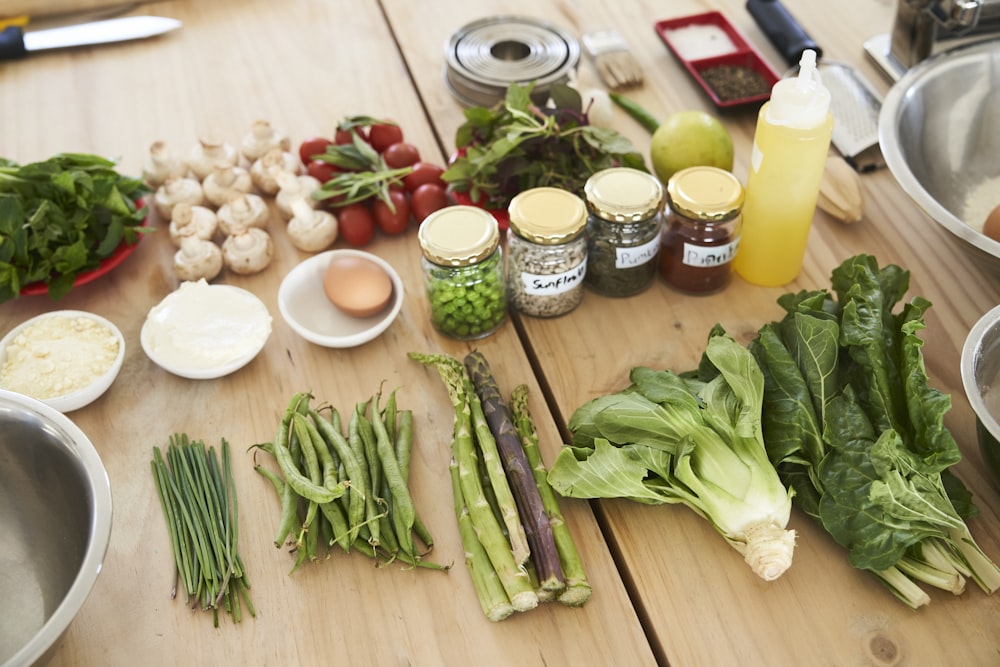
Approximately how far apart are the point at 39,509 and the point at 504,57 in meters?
1.27

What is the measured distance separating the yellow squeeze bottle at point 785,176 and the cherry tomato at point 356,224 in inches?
25.0

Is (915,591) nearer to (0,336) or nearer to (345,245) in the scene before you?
(345,245)

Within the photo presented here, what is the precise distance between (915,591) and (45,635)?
3.08ft

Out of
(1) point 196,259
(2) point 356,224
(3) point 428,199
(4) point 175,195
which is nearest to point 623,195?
(3) point 428,199

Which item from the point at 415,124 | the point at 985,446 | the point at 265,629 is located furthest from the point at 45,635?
the point at 415,124

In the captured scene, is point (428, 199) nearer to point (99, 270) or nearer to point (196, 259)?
point (196, 259)

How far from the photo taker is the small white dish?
128cm

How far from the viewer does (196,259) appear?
141 centimetres

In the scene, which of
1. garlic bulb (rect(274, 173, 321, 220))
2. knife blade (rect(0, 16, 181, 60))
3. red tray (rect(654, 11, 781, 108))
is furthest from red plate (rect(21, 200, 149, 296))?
red tray (rect(654, 11, 781, 108))

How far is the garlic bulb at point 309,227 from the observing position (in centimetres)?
147

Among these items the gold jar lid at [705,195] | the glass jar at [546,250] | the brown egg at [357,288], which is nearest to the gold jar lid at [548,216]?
the glass jar at [546,250]

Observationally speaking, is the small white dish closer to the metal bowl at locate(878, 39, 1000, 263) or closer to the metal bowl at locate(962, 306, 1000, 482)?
the metal bowl at locate(962, 306, 1000, 482)

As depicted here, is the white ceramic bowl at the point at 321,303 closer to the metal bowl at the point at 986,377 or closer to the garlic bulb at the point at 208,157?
the garlic bulb at the point at 208,157

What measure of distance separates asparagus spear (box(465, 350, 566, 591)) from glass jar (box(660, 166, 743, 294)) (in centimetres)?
36
